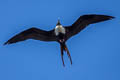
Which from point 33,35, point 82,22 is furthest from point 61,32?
point 33,35

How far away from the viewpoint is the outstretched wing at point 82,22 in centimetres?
1081

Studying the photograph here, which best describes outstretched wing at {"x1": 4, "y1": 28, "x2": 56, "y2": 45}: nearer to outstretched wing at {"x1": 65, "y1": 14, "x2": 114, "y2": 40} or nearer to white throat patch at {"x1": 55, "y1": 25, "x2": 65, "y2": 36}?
white throat patch at {"x1": 55, "y1": 25, "x2": 65, "y2": 36}

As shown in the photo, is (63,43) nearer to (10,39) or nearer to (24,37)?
(24,37)

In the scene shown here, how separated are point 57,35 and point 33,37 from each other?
154cm

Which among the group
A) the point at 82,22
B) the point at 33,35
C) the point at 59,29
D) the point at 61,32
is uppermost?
the point at 82,22

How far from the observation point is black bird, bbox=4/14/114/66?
415 inches

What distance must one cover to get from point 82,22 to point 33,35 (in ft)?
9.47

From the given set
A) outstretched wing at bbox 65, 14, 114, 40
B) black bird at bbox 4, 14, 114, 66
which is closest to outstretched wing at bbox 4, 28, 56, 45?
black bird at bbox 4, 14, 114, 66

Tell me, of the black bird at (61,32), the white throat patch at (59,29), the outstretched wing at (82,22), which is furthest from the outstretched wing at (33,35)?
the outstretched wing at (82,22)

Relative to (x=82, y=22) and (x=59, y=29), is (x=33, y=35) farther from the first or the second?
(x=82, y=22)

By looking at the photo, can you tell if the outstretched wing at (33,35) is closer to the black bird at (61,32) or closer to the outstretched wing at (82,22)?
the black bird at (61,32)

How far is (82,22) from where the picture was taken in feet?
35.7

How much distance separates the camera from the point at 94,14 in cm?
1088

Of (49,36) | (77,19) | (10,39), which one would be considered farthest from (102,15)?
(10,39)
